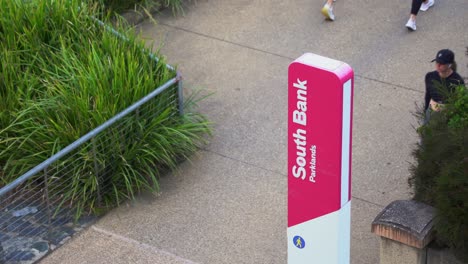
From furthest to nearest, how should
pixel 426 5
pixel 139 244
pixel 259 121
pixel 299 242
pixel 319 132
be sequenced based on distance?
pixel 426 5 < pixel 259 121 < pixel 139 244 < pixel 299 242 < pixel 319 132

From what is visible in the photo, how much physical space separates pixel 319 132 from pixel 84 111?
387 centimetres

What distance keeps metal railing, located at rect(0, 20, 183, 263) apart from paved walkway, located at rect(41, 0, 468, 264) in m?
0.23

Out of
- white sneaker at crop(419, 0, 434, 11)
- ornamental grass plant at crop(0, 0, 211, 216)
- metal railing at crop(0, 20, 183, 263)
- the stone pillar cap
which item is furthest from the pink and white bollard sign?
white sneaker at crop(419, 0, 434, 11)

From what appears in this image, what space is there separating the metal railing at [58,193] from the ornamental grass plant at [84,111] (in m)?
0.02

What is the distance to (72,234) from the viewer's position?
8.48 m

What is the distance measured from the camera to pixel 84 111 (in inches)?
340

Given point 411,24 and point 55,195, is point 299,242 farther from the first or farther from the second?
point 411,24

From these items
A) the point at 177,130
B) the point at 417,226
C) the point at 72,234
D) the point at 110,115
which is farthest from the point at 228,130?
the point at 417,226

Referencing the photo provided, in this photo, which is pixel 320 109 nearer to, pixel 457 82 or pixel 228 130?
pixel 457 82

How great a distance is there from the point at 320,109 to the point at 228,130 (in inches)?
190

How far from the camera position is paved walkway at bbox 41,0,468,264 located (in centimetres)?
833

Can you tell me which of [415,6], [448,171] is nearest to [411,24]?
[415,6]

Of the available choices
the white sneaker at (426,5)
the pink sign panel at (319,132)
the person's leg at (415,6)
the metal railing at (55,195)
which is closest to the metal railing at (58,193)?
the metal railing at (55,195)

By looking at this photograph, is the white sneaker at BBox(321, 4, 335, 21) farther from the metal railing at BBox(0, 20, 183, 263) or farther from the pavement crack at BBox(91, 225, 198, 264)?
the pavement crack at BBox(91, 225, 198, 264)
